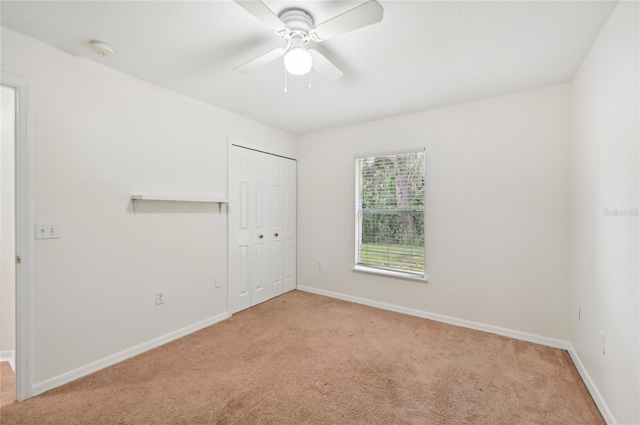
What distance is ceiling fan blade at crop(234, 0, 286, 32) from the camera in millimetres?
1300

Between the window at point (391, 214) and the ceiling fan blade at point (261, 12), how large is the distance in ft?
7.39

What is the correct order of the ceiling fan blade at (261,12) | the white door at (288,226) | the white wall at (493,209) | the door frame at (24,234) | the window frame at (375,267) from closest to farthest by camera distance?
the ceiling fan blade at (261,12)
the door frame at (24,234)
the white wall at (493,209)
the window frame at (375,267)
the white door at (288,226)

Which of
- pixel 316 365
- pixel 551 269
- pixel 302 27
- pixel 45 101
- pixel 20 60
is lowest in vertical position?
pixel 316 365

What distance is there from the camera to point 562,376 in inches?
82.1

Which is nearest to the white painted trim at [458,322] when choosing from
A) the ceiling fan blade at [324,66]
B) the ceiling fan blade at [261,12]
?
the ceiling fan blade at [324,66]

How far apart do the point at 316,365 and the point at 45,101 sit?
2757 mm

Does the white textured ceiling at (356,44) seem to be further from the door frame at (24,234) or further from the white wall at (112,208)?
the door frame at (24,234)

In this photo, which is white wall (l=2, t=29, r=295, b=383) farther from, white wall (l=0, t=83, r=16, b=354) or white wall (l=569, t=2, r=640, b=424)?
white wall (l=569, t=2, r=640, b=424)

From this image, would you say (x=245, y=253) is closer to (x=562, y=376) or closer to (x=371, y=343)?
(x=371, y=343)

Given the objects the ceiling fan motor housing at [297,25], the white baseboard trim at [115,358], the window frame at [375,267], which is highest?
the ceiling fan motor housing at [297,25]

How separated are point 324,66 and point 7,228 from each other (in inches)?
117

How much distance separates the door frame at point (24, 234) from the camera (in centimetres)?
181

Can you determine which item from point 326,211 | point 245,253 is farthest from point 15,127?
point 326,211

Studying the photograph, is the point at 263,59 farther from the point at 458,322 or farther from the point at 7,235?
the point at 458,322
